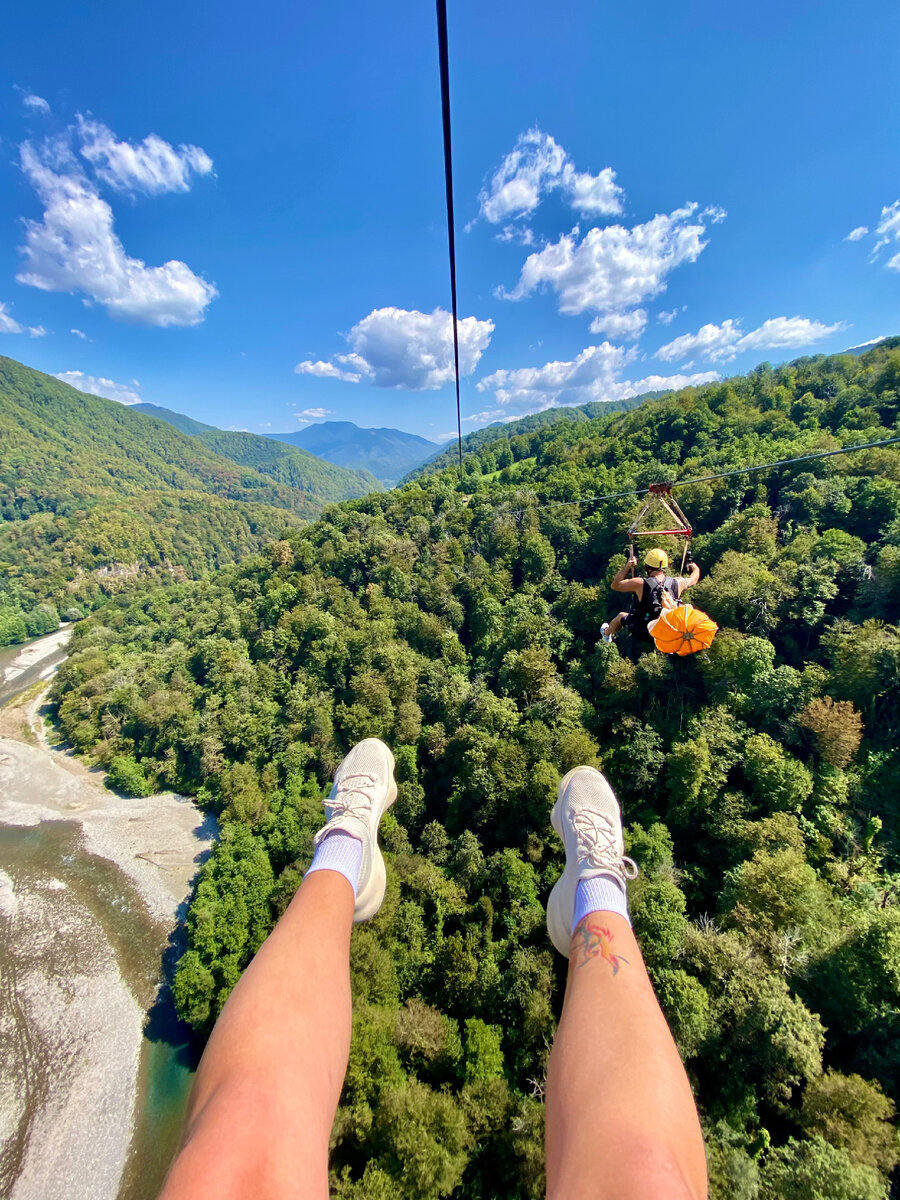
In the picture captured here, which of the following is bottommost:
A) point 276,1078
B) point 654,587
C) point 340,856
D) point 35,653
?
point 35,653

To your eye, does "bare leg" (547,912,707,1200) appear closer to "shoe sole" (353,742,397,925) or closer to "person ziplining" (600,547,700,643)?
"shoe sole" (353,742,397,925)

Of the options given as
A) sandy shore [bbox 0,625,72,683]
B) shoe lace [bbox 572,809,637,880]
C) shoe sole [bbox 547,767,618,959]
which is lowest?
sandy shore [bbox 0,625,72,683]

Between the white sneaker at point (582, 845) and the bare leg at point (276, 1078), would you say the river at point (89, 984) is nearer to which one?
the bare leg at point (276, 1078)

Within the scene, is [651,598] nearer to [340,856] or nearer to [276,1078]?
[340,856]

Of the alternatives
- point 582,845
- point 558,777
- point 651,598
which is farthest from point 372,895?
point 558,777

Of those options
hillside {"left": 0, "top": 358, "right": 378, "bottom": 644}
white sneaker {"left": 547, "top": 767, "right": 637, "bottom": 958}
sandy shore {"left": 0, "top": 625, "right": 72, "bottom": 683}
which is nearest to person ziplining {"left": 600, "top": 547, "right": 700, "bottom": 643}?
white sneaker {"left": 547, "top": 767, "right": 637, "bottom": 958}

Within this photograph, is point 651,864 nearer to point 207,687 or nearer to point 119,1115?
point 119,1115

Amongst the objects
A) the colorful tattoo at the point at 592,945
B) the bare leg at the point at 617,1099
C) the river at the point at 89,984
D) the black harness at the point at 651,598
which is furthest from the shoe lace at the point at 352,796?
the river at the point at 89,984
